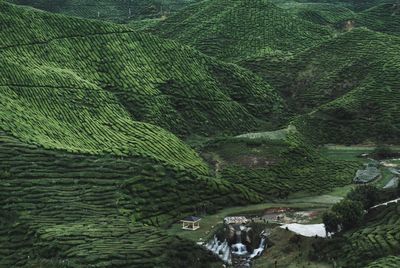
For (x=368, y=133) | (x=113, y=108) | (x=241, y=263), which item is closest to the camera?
(x=241, y=263)

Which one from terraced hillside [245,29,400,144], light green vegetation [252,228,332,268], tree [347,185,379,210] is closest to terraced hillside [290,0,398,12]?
terraced hillside [245,29,400,144]

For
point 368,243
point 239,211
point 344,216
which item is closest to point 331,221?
point 344,216

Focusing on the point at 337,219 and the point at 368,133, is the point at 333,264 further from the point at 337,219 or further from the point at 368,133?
the point at 368,133

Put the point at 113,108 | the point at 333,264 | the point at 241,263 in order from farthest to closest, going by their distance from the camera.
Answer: the point at 113,108 < the point at 241,263 < the point at 333,264

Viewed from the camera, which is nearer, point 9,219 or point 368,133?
point 9,219

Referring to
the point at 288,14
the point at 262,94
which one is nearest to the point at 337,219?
the point at 262,94

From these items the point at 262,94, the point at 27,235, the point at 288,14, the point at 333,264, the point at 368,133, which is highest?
the point at 288,14
